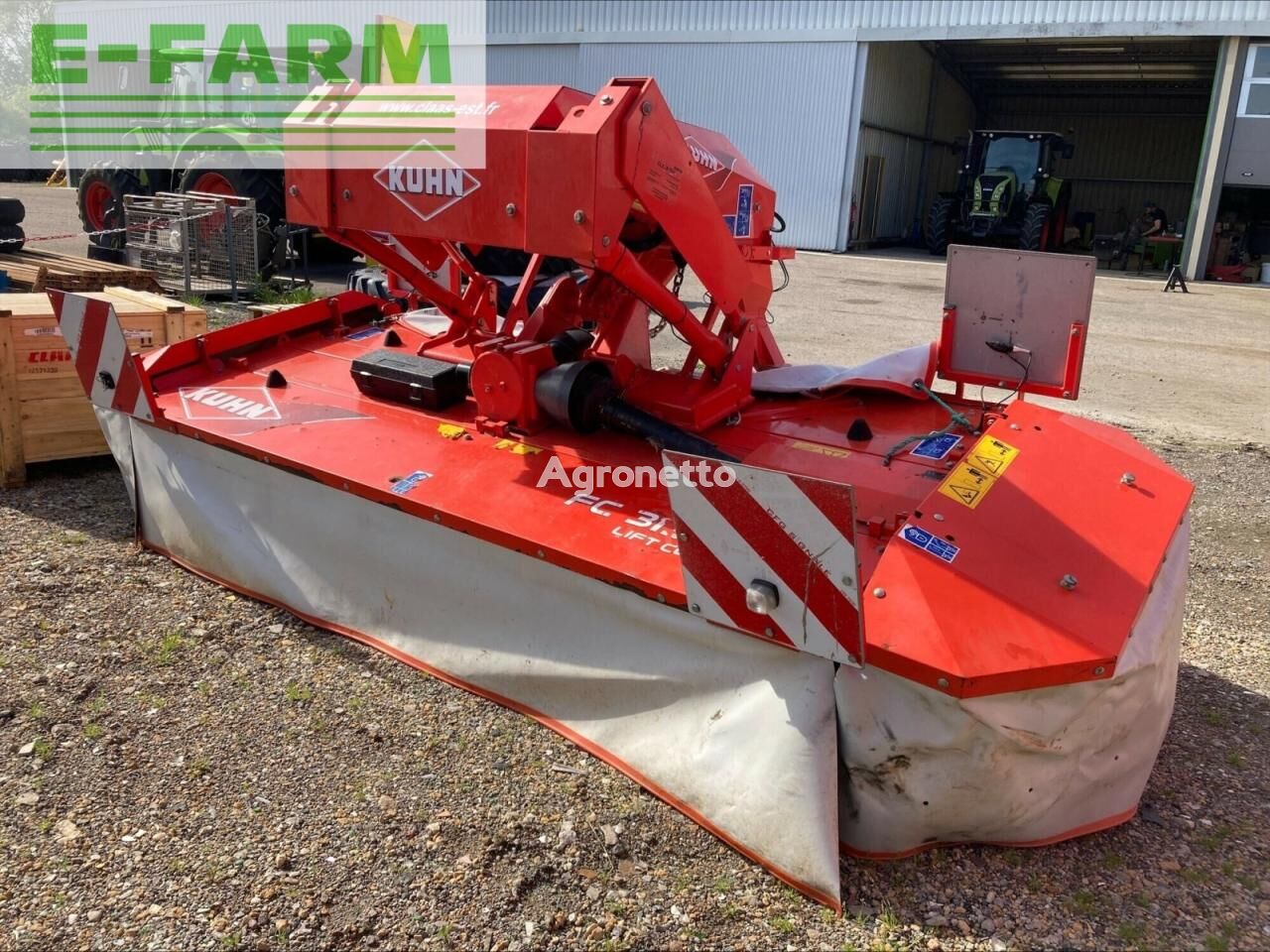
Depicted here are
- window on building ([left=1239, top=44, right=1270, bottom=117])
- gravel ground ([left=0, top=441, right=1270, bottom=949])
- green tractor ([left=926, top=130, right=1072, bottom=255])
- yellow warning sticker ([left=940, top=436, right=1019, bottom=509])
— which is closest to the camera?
gravel ground ([left=0, top=441, right=1270, bottom=949])

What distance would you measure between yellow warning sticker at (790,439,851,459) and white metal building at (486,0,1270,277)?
1659 centimetres

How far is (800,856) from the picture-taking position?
85.7 inches

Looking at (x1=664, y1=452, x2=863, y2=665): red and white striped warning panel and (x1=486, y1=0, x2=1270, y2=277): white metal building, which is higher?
(x1=486, y1=0, x2=1270, y2=277): white metal building

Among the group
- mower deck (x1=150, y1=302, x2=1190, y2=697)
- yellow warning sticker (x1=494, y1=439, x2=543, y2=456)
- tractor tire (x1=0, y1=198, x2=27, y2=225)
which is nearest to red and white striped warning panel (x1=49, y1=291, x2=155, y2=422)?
mower deck (x1=150, y1=302, x2=1190, y2=697)

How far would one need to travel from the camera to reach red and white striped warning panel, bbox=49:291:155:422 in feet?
11.6

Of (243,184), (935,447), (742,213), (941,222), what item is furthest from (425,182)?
(941,222)

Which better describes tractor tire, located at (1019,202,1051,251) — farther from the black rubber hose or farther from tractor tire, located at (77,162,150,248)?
the black rubber hose

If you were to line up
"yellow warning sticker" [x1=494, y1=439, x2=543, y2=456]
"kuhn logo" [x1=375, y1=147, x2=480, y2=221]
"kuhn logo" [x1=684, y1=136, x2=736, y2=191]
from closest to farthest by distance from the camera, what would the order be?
"kuhn logo" [x1=375, y1=147, x2=480, y2=221]
"yellow warning sticker" [x1=494, y1=439, x2=543, y2=456]
"kuhn logo" [x1=684, y1=136, x2=736, y2=191]

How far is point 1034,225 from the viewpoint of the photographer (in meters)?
17.0

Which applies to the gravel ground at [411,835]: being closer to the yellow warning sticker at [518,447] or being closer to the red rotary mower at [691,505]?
the red rotary mower at [691,505]

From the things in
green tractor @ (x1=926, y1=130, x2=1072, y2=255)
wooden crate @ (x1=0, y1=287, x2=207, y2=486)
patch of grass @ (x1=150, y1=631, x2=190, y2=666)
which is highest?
green tractor @ (x1=926, y1=130, x2=1072, y2=255)

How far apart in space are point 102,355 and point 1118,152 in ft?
93.0

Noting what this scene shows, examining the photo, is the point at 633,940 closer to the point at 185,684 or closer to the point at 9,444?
the point at 185,684

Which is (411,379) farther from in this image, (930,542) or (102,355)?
(930,542)
